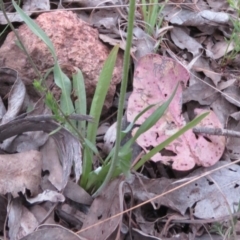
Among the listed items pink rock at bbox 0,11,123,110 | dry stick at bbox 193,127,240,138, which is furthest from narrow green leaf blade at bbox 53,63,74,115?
dry stick at bbox 193,127,240,138

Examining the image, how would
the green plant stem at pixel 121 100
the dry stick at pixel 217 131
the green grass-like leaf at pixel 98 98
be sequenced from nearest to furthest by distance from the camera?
the green plant stem at pixel 121 100, the green grass-like leaf at pixel 98 98, the dry stick at pixel 217 131

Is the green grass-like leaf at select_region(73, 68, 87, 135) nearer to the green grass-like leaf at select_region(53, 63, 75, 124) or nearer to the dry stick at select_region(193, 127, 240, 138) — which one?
the green grass-like leaf at select_region(53, 63, 75, 124)

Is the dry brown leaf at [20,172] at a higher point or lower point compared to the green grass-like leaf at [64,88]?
lower

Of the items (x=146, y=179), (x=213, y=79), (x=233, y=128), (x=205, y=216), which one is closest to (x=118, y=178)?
(x=146, y=179)

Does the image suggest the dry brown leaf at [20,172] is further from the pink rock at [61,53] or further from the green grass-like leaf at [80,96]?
the pink rock at [61,53]

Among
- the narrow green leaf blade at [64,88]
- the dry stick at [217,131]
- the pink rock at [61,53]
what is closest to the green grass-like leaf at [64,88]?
the narrow green leaf blade at [64,88]

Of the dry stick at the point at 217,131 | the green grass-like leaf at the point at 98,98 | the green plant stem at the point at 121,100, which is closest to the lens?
the green plant stem at the point at 121,100
